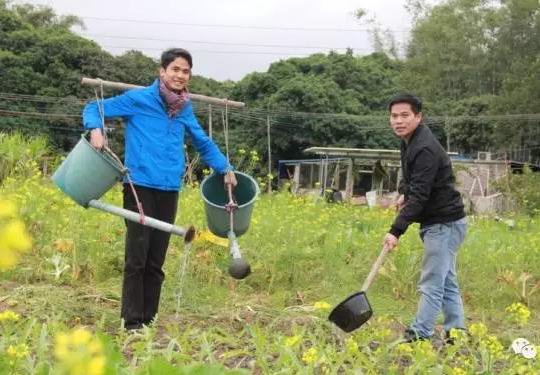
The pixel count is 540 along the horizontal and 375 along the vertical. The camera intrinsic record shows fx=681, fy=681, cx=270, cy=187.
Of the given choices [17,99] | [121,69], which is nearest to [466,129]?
[121,69]

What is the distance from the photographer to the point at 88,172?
2861mm

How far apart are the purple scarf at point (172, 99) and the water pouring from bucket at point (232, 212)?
466 mm

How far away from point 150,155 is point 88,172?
27 cm

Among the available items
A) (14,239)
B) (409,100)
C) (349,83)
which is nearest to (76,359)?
(14,239)

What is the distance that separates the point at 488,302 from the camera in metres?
4.30

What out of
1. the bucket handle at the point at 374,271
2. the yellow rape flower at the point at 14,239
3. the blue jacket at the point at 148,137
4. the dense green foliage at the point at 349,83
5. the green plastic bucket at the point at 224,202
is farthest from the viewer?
the dense green foliage at the point at 349,83

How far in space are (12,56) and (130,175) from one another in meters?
24.0

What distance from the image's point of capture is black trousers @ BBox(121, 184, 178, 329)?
296 centimetres

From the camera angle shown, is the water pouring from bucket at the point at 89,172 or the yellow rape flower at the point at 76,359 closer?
the yellow rape flower at the point at 76,359

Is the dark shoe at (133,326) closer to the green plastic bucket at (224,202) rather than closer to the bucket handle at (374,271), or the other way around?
the green plastic bucket at (224,202)

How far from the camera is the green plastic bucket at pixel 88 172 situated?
2.87 meters

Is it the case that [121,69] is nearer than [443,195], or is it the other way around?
[443,195]

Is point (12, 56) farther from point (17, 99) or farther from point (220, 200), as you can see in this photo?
point (220, 200)

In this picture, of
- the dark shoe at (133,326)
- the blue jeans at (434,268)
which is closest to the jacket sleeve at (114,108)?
the dark shoe at (133,326)
